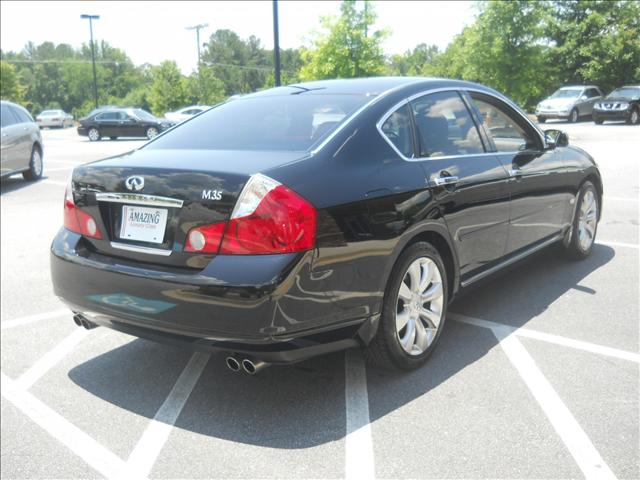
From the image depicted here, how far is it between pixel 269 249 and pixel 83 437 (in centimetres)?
134

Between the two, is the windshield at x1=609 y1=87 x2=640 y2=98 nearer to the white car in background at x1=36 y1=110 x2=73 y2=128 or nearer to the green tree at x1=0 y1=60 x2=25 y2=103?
the white car in background at x1=36 y1=110 x2=73 y2=128

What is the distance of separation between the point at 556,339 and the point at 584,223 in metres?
2.15

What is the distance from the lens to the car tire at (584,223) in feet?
19.1

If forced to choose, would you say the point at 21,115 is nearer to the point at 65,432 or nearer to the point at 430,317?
the point at 65,432

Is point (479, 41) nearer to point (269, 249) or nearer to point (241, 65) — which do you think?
point (269, 249)

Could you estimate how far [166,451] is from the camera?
9.97 feet

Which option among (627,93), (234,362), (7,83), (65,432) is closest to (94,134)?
(627,93)

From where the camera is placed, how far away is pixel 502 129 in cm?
496

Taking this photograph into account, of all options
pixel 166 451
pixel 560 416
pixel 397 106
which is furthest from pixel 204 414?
pixel 397 106

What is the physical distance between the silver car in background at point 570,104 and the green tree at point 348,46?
757 cm

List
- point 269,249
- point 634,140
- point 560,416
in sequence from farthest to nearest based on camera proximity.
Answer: point 634,140 < point 560,416 < point 269,249

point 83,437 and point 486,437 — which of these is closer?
point 486,437

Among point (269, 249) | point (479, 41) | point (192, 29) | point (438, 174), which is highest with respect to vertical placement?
point (192, 29)

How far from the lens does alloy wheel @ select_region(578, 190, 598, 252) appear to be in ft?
19.4
